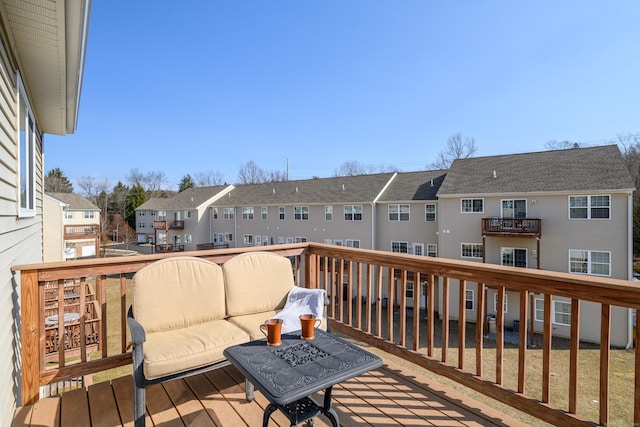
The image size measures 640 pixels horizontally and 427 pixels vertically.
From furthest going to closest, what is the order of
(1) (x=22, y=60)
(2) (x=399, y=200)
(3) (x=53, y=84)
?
1. (2) (x=399, y=200)
2. (3) (x=53, y=84)
3. (1) (x=22, y=60)

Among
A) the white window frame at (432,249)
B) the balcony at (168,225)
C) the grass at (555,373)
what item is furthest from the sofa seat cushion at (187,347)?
the balcony at (168,225)

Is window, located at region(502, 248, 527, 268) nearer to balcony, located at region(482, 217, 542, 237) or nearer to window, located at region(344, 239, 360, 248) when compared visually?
balcony, located at region(482, 217, 542, 237)

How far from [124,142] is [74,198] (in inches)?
565

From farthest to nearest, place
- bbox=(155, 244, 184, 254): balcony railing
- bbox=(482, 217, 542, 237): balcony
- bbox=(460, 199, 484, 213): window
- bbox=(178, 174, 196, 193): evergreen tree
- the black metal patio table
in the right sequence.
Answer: bbox=(178, 174, 196, 193): evergreen tree < bbox=(155, 244, 184, 254): balcony railing < bbox=(460, 199, 484, 213): window < bbox=(482, 217, 542, 237): balcony < the black metal patio table

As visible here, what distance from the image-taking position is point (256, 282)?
2.95m

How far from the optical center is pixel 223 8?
24.3 ft

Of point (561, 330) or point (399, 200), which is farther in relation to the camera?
point (399, 200)

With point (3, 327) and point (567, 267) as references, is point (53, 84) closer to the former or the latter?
point (3, 327)

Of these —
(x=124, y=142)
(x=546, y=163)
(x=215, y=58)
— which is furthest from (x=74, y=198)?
(x=546, y=163)

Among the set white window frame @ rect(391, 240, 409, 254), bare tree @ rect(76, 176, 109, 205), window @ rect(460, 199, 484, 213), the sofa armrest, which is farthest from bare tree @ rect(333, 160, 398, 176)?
the sofa armrest

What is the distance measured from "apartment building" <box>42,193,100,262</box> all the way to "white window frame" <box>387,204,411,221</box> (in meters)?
14.0

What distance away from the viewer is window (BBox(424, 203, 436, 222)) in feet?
50.9

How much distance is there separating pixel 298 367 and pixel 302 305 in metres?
1.25

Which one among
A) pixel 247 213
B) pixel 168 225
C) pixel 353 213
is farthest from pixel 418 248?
pixel 168 225
